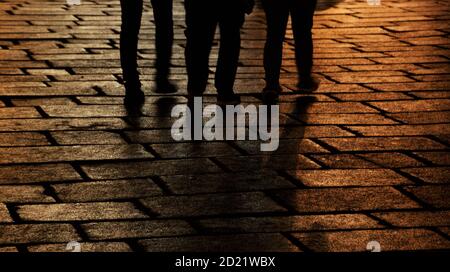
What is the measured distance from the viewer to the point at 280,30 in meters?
6.46

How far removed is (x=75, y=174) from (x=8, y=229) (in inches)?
31.4

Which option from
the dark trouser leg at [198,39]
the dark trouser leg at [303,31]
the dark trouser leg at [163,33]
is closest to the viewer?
the dark trouser leg at [198,39]

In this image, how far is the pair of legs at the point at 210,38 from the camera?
6020 millimetres

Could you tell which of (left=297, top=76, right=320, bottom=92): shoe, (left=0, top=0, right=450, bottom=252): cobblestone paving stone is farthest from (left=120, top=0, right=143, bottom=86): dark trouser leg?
(left=297, top=76, right=320, bottom=92): shoe

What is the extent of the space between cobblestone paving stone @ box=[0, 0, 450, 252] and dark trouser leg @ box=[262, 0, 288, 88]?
18 centimetres

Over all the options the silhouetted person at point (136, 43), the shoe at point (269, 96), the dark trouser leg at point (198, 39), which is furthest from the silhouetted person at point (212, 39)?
the silhouetted person at point (136, 43)

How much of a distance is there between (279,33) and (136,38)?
0.83m

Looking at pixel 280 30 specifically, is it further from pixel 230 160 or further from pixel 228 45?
pixel 230 160

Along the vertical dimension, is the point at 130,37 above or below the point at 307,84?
above

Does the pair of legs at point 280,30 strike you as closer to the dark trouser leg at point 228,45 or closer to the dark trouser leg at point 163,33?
the dark trouser leg at point 228,45

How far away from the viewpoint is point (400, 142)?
5586 mm

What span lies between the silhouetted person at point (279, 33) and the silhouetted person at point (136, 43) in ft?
2.15

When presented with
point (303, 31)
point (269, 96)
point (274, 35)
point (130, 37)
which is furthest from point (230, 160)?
point (303, 31)
